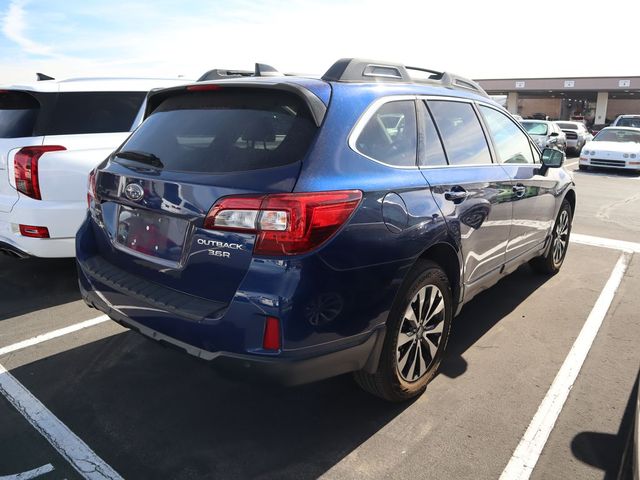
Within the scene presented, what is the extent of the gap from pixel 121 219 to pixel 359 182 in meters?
1.35

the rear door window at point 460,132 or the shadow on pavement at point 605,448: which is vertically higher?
the rear door window at point 460,132

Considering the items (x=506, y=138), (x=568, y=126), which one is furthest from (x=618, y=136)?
(x=506, y=138)

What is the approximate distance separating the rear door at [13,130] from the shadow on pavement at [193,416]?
1.73 meters

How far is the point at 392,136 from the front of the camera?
116 inches

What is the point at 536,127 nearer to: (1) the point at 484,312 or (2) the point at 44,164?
(1) the point at 484,312

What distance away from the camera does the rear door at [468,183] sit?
10.4 ft

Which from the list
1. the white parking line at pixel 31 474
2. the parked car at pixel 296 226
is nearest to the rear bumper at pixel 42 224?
the parked car at pixel 296 226

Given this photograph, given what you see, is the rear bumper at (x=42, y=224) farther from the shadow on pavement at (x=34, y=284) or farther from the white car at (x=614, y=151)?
the white car at (x=614, y=151)

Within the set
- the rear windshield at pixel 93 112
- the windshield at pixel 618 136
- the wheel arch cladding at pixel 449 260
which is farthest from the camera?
the windshield at pixel 618 136

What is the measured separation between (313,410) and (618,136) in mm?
17796

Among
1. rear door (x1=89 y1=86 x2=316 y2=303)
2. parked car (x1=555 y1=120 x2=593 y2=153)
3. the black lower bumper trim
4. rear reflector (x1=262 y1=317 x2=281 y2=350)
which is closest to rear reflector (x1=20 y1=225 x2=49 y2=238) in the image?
the black lower bumper trim

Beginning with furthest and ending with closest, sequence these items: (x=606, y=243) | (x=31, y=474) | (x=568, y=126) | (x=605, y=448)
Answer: (x=568, y=126), (x=606, y=243), (x=605, y=448), (x=31, y=474)

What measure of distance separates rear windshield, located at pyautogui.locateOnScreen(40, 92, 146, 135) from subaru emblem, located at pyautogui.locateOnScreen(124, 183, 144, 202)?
7.32 ft

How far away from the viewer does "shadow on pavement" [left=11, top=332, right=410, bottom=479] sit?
2.60 meters
